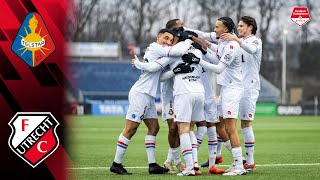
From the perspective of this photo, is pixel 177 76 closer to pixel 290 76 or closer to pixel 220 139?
pixel 220 139

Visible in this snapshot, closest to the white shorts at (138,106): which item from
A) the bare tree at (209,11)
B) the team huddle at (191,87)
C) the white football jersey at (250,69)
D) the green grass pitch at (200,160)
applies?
the team huddle at (191,87)

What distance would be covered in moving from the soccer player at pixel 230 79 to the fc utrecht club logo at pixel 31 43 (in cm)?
620

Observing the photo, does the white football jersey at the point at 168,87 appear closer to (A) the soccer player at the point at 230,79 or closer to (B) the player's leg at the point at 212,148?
(A) the soccer player at the point at 230,79

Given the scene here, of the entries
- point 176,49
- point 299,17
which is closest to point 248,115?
point 176,49

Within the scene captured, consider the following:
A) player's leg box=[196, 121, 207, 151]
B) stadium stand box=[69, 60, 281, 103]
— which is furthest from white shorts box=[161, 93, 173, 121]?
stadium stand box=[69, 60, 281, 103]

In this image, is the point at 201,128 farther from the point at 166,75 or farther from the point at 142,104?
the point at 166,75

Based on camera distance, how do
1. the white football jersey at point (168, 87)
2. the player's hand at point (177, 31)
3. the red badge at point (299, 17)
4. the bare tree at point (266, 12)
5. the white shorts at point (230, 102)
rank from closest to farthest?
the red badge at point (299, 17)
the player's hand at point (177, 31)
the white shorts at point (230, 102)
the white football jersey at point (168, 87)
the bare tree at point (266, 12)

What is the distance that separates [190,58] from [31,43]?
247 inches

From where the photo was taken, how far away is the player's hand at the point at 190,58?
10.3 meters

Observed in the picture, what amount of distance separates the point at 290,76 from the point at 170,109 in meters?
62.2

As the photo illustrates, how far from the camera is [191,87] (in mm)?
10242

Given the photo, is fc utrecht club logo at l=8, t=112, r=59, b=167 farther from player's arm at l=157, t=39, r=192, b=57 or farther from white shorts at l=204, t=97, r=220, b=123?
white shorts at l=204, t=97, r=220, b=123

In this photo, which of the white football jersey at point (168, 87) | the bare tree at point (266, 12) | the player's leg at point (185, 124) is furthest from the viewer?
the bare tree at point (266, 12)

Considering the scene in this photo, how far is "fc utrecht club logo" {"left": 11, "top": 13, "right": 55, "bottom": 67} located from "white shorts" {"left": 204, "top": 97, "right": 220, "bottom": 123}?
25.4ft
